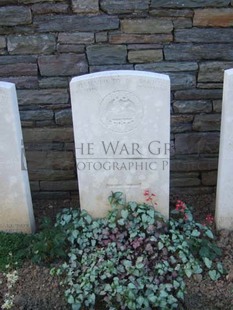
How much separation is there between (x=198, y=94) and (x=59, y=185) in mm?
1325

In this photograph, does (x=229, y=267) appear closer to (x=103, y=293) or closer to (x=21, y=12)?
(x=103, y=293)

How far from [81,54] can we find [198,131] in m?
1.05

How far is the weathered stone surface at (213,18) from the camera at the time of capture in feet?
9.86

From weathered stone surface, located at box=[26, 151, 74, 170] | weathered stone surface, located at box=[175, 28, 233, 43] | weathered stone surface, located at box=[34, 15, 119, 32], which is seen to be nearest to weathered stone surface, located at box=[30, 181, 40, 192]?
weathered stone surface, located at box=[26, 151, 74, 170]

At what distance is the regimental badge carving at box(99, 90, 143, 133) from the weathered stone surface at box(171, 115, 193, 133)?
671 millimetres

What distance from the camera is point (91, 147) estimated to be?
2818 mm

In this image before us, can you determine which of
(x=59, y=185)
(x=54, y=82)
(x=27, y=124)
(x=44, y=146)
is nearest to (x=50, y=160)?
(x=44, y=146)

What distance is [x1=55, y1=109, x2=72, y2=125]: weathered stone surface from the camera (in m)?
3.32

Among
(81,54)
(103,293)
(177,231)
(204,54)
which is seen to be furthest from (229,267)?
(81,54)

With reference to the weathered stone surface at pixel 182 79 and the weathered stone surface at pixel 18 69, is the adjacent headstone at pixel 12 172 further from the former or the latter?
the weathered stone surface at pixel 182 79

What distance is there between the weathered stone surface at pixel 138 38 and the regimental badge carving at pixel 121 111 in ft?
1.97

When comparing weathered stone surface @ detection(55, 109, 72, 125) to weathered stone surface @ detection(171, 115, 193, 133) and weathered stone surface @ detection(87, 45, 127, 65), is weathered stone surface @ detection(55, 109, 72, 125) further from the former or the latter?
weathered stone surface @ detection(171, 115, 193, 133)

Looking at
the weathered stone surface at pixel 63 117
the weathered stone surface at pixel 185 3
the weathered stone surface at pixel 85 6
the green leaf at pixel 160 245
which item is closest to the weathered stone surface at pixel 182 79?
the weathered stone surface at pixel 185 3

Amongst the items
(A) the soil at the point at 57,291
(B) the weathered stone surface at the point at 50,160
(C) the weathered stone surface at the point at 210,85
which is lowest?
(A) the soil at the point at 57,291
